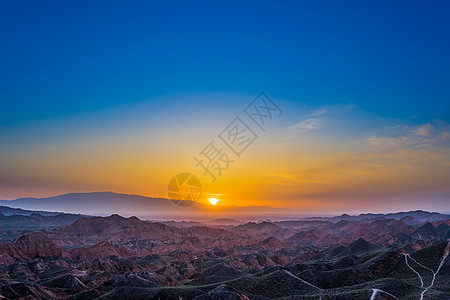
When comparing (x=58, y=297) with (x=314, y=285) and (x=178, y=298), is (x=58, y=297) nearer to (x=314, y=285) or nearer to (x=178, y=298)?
(x=178, y=298)

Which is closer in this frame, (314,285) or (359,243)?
(314,285)

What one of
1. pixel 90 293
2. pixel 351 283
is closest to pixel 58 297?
pixel 90 293

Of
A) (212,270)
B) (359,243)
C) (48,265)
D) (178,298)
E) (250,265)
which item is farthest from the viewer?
(359,243)

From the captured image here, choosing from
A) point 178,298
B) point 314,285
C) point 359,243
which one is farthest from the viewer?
point 359,243

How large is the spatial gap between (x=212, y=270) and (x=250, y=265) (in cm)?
3597

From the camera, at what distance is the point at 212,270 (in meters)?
110

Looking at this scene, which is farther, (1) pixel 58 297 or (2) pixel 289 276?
(1) pixel 58 297

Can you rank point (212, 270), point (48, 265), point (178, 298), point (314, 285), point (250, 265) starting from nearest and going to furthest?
point (178, 298) → point (314, 285) → point (212, 270) → point (48, 265) → point (250, 265)

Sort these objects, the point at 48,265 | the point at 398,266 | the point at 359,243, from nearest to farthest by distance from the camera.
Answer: the point at 398,266 → the point at 48,265 → the point at 359,243

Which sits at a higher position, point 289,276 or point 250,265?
point 289,276

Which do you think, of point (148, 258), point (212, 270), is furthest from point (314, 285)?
point (148, 258)

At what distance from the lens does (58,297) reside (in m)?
81.8

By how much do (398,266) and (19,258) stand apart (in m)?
150

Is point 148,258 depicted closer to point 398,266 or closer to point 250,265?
point 250,265
